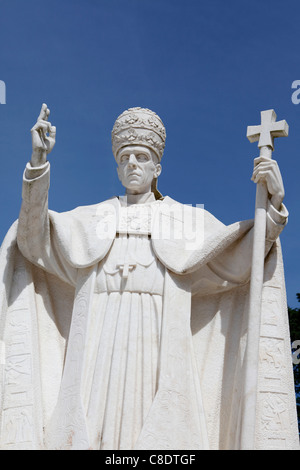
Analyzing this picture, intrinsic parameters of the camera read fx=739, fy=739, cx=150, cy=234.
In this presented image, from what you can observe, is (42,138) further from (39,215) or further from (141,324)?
(141,324)

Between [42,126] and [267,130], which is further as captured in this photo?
[267,130]

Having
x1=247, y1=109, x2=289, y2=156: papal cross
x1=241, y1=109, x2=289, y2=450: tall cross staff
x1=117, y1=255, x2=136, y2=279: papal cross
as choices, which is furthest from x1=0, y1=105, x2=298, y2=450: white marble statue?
x1=247, y1=109, x2=289, y2=156: papal cross

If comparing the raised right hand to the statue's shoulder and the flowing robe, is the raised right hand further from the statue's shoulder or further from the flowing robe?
the statue's shoulder

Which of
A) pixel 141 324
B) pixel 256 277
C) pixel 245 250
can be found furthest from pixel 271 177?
pixel 141 324

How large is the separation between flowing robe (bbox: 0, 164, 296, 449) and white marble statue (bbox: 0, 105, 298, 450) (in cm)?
1

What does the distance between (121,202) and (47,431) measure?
2757mm

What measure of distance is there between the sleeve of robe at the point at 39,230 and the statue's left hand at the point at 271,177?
7.06 feet

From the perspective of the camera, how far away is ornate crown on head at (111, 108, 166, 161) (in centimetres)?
837

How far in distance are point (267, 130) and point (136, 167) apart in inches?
60.8

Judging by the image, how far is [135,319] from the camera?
7.43 m

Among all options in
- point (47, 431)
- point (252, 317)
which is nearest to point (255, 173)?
point (252, 317)

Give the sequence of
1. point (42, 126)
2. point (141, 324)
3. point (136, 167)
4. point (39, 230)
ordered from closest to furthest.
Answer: point (141, 324) → point (42, 126) → point (39, 230) → point (136, 167)

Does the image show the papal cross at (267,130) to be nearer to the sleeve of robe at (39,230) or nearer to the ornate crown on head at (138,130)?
the ornate crown on head at (138,130)

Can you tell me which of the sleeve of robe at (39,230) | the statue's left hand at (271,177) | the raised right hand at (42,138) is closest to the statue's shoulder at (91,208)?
the sleeve of robe at (39,230)
